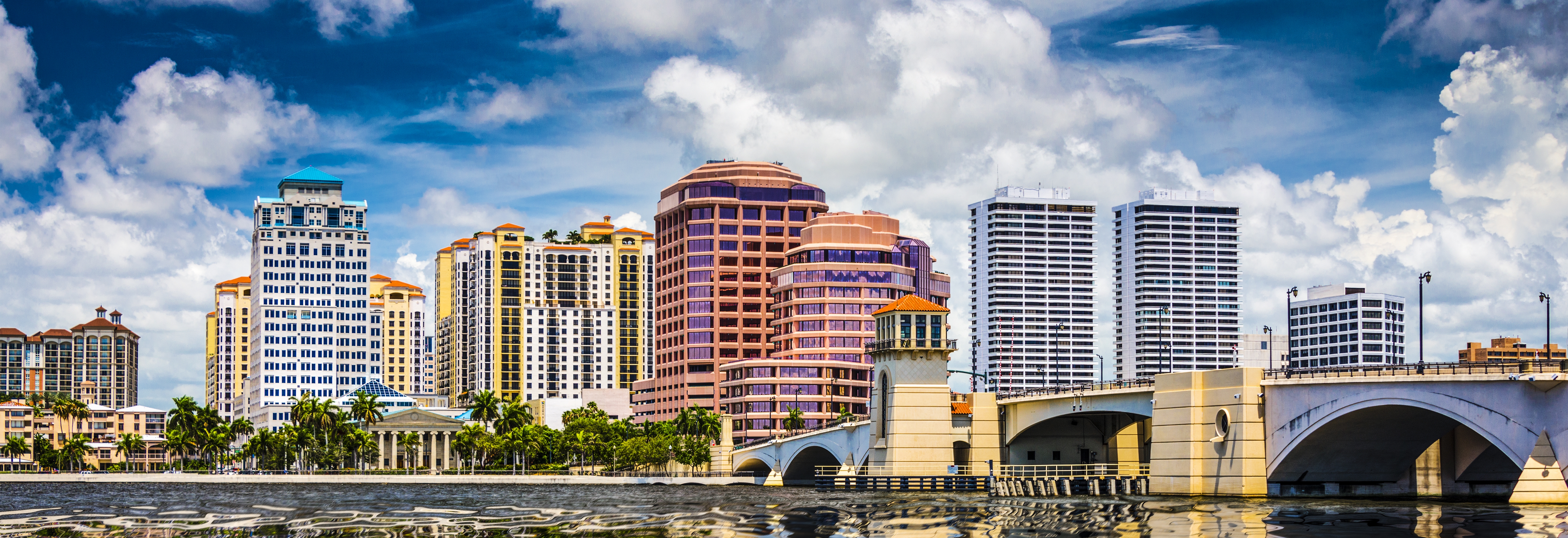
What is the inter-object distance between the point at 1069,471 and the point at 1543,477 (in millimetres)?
50487

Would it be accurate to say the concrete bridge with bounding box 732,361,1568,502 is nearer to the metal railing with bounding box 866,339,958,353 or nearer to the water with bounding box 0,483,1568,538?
the water with bounding box 0,483,1568,538

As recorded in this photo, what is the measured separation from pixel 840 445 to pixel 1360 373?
6308 cm

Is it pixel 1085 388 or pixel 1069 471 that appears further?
pixel 1069 471

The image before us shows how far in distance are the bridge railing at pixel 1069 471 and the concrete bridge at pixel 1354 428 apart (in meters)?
5.45

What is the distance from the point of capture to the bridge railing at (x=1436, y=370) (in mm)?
85625

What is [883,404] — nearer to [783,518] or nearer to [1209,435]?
Answer: [1209,435]

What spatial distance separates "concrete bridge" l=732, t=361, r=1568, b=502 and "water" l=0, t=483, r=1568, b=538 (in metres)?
3.17

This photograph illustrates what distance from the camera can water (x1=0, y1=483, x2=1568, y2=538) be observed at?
73.9 m

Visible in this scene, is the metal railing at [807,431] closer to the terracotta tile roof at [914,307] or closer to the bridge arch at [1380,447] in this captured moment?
Result: the terracotta tile roof at [914,307]

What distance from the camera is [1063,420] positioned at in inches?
5157

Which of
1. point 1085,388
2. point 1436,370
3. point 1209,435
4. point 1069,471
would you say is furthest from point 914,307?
point 1436,370

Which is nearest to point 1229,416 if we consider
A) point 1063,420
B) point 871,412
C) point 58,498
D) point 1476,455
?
point 1476,455

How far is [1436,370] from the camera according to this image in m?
90.3

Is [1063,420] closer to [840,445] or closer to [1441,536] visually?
[840,445]
